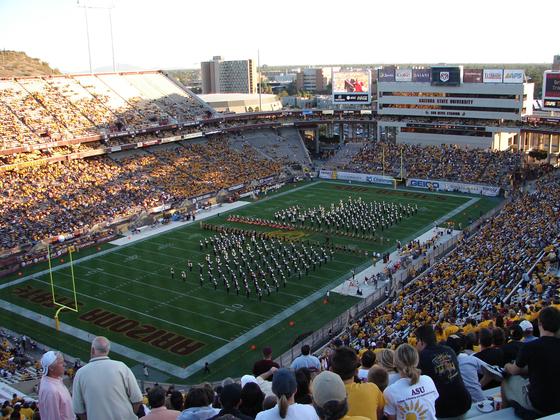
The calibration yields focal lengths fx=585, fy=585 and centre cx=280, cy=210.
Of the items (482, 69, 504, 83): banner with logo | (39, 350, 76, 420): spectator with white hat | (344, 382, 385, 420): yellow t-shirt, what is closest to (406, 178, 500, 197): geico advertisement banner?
(482, 69, 504, 83): banner with logo

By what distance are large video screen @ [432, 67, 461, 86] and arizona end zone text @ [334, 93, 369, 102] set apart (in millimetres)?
6703

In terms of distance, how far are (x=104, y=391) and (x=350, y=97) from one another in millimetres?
49763

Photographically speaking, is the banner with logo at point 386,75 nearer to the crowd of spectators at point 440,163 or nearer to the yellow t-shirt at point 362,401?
the crowd of spectators at point 440,163

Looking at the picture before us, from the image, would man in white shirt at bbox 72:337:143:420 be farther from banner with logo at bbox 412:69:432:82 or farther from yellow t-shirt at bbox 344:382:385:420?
banner with logo at bbox 412:69:432:82

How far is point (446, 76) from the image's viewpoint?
151ft

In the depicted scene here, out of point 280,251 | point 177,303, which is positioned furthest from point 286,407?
point 280,251

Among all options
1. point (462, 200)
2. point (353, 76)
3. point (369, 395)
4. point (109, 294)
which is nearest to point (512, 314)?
point (369, 395)

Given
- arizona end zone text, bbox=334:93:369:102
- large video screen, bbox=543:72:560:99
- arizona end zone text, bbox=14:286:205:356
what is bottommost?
arizona end zone text, bbox=14:286:205:356

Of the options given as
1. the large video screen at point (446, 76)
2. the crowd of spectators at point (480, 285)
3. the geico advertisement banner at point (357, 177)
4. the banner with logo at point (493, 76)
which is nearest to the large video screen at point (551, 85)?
the banner with logo at point (493, 76)

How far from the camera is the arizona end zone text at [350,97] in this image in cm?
5166

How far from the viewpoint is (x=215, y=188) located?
40.2 meters

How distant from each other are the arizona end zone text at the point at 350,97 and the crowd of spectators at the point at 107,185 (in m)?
10.1

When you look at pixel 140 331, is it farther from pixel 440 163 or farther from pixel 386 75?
pixel 386 75

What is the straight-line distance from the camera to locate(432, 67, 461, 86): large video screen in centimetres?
4559
